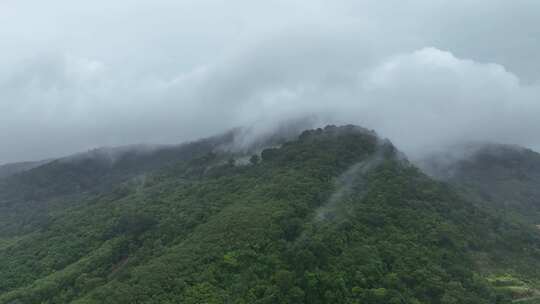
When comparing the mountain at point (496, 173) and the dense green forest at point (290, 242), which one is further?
the mountain at point (496, 173)

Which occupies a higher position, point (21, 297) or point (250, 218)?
point (250, 218)

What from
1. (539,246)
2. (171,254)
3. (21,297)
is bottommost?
(539,246)

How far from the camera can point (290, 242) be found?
52656mm

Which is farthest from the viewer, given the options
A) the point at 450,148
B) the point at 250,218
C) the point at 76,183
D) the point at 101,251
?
the point at 450,148

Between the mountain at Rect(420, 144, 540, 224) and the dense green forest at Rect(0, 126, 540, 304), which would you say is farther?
the mountain at Rect(420, 144, 540, 224)

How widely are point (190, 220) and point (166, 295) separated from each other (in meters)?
19.6

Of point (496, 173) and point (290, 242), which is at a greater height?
point (290, 242)

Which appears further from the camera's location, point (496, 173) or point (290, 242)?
point (496, 173)

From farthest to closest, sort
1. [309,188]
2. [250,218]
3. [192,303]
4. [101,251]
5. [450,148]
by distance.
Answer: [450,148] → [309,188] → [101,251] → [250,218] → [192,303]

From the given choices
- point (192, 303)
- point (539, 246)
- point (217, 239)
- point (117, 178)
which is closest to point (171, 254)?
point (217, 239)

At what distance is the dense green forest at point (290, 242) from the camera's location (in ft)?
152

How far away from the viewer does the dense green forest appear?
152 feet

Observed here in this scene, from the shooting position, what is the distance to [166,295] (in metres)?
44.3

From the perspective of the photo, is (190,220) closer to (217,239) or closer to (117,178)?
(217,239)
